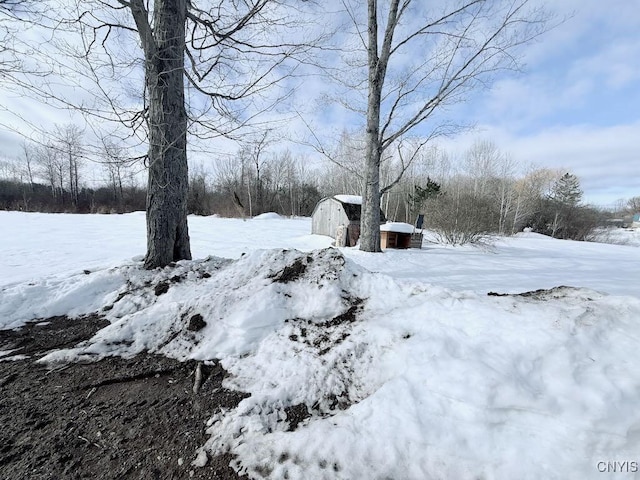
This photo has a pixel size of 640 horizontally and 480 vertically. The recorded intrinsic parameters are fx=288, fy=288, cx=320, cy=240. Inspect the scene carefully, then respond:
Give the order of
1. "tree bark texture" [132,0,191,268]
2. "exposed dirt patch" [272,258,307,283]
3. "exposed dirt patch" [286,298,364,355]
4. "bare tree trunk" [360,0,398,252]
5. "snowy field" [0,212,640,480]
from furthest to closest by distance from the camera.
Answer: "bare tree trunk" [360,0,398,252], "tree bark texture" [132,0,191,268], "exposed dirt patch" [272,258,307,283], "exposed dirt patch" [286,298,364,355], "snowy field" [0,212,640,480]

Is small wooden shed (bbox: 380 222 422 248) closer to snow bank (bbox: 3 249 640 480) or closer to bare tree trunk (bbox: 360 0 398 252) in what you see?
bare tree trunk (bbox: 360 0 398 252)

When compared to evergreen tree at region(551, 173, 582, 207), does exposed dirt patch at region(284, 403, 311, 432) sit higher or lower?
lower

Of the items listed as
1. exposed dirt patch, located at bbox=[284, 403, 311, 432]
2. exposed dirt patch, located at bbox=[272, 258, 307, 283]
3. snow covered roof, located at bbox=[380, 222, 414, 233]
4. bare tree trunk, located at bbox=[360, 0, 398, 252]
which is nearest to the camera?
exposed dirt patch, located at bbox=[284, 403, 311, 432]

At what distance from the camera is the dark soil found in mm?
1562

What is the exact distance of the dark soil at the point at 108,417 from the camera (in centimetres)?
156

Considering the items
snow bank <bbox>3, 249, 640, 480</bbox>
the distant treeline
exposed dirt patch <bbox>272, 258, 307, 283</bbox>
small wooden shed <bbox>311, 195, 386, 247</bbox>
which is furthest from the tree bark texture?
the distant treeline

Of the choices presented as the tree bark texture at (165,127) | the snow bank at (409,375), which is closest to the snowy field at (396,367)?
the snow bank at (409,375)

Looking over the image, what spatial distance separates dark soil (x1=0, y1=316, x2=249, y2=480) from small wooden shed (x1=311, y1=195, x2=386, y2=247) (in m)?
10.4

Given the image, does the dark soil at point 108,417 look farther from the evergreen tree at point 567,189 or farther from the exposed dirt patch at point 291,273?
the evergreen tree at point 567,189

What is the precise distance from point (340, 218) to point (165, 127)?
1020 centimetres

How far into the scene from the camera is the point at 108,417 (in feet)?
6.39

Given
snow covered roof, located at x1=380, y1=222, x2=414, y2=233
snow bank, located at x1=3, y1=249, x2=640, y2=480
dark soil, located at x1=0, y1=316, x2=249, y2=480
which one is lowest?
dark soil, located at x1=0, y1=316, x2=249, y2=480

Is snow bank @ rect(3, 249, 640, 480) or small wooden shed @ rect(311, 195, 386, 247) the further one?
small wooden shed @ rect(311, 195, 386, 247)

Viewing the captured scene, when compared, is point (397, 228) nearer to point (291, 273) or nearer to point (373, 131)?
point (373, 131)
